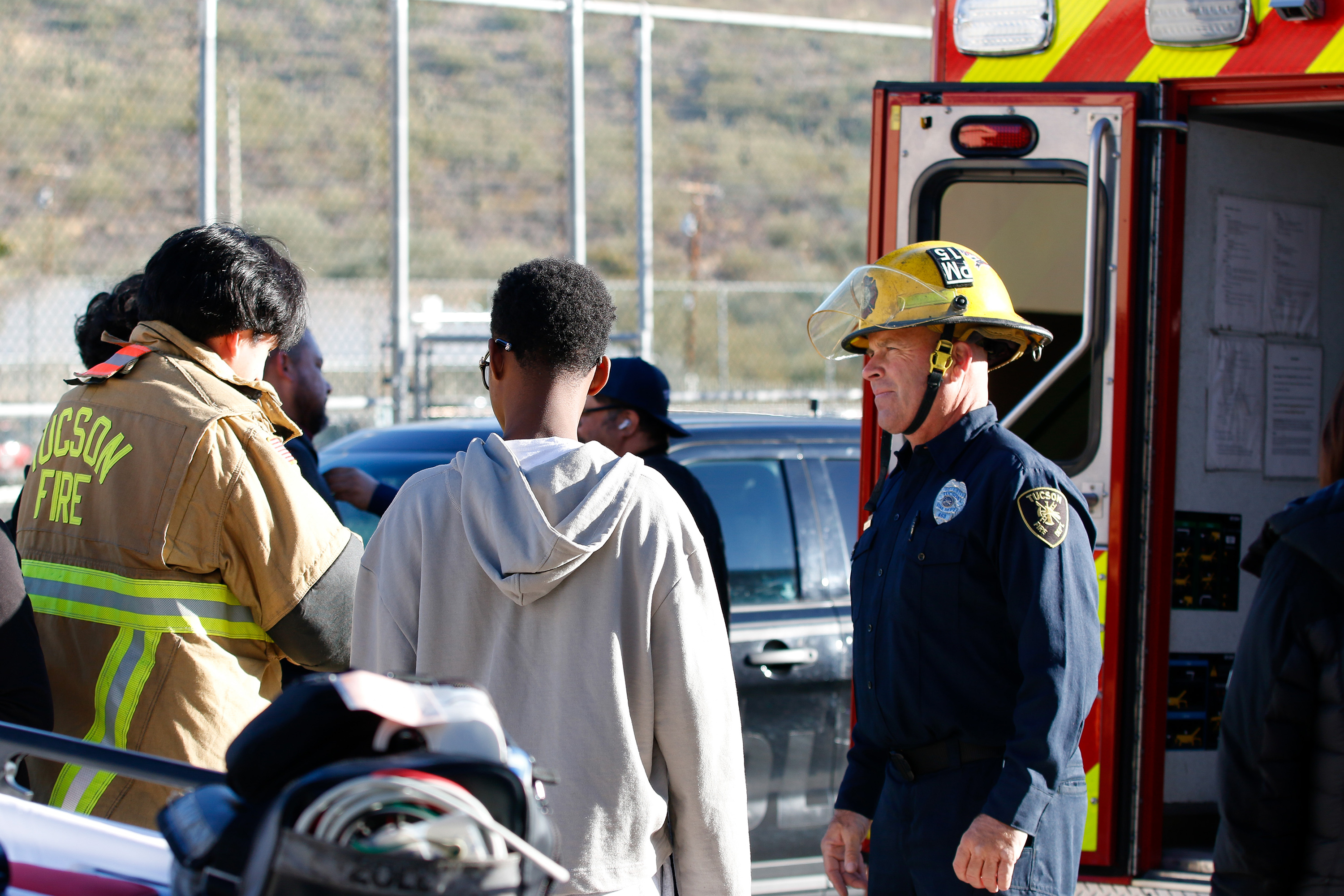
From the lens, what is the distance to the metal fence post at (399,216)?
7.39 metres

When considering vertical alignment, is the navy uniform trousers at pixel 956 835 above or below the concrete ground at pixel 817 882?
above

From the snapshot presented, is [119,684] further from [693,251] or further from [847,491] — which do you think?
[693,251]

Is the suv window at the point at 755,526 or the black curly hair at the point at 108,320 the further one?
the suv window at the point at 755,526

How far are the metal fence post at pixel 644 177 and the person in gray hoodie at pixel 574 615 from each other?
18.7 feet

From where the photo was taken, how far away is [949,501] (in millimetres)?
2520

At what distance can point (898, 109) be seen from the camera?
3.48 metres

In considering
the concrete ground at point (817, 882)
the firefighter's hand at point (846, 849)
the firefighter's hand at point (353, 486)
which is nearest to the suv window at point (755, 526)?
the concrete ground at point (817, 882)

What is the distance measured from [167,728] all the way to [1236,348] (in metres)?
3.18

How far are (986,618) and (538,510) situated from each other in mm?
968

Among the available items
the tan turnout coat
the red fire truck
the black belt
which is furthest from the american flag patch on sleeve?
the red fire truck

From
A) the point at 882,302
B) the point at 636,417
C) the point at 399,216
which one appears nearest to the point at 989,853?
the point at 882,302

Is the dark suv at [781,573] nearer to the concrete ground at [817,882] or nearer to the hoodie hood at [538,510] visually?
the concrete ground at [817,882]

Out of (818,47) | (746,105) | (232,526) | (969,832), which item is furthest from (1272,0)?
(818,47)

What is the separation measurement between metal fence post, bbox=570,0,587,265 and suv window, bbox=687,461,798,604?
3.44 m
